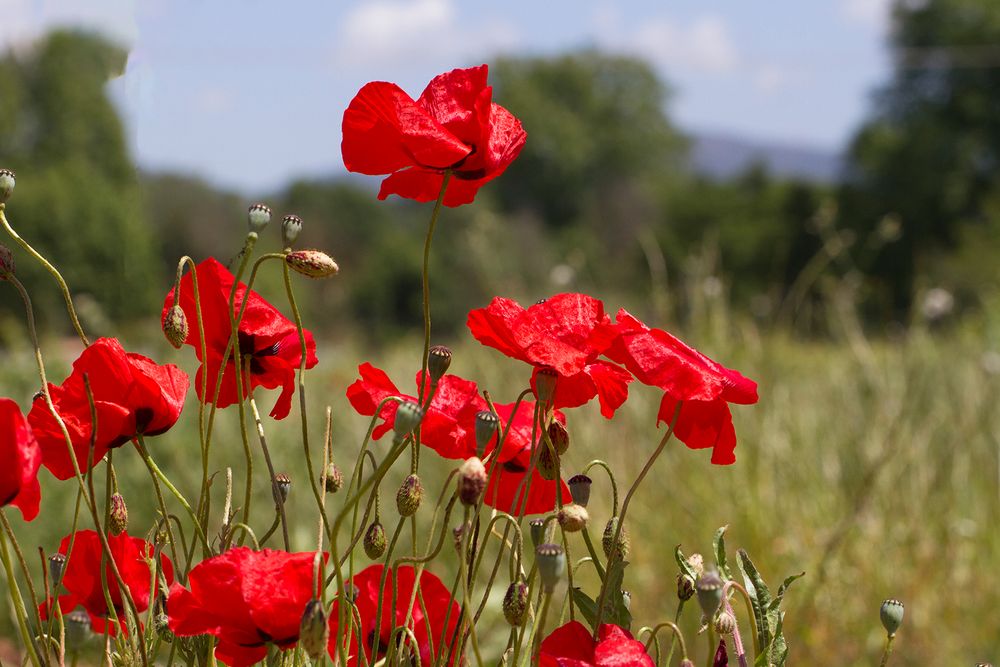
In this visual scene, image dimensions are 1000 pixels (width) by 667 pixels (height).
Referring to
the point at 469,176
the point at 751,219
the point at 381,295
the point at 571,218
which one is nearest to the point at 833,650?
the point at 469,176

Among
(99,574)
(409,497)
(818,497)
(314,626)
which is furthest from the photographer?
(818,497)

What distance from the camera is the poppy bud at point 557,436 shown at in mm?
644

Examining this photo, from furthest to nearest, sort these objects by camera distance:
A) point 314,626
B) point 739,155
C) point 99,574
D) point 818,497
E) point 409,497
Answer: point 739,155, point 818,497, point 99,574, point 409,497, point 314,626

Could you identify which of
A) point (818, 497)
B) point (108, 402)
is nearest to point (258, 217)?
point (108, 402)

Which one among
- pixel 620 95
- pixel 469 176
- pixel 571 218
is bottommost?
pixel 571 218

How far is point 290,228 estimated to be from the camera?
57 cm

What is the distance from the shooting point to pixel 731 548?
8.16ft

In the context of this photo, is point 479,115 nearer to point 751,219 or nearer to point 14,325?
point 14,325

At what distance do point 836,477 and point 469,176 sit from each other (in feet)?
7.74

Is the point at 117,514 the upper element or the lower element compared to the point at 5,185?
lower

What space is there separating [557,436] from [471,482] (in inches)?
5.7

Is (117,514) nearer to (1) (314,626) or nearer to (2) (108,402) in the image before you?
(2) (108,402)

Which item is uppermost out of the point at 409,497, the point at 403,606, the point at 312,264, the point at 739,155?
the point at 312,264

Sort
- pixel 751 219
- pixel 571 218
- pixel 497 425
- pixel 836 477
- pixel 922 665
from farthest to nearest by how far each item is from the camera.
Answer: pixel 571 218 → pixel 751 219 → pixel 836 477 → pixel 922 665 → pixel 497 425
